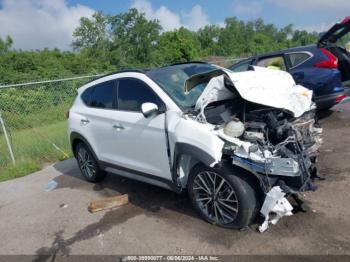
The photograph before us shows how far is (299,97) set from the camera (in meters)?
4.42

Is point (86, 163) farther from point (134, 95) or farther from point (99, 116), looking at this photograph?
point (134, 95)

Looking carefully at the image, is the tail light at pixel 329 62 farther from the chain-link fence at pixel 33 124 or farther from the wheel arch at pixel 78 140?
the chain-link fence at pixel 33 124

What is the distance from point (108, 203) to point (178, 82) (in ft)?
6.46

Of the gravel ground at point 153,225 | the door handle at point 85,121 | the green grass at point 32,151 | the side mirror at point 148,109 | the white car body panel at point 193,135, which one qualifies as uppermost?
the side mirror at point 148,109

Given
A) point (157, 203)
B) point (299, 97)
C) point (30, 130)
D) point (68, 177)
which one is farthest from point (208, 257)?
point (30, 130)

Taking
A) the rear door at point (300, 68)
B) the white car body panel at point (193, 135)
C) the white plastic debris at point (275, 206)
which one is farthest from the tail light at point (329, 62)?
the white plastic debris at point (275, 206)

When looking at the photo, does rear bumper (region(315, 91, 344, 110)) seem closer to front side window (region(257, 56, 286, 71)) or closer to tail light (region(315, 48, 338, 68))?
tail light (region(315, 48, 338, 68))

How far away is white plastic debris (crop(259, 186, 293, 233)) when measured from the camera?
3652 mm

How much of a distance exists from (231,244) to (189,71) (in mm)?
2528

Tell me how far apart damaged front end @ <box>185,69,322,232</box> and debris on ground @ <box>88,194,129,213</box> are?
1.83 metres

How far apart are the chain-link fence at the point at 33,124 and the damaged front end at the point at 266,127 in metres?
5.83

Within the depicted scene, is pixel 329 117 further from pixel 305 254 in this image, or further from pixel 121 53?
pixel 121 53

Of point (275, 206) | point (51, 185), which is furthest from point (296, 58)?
point (51, 185)

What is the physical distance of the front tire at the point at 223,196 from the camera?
381 centimetres
